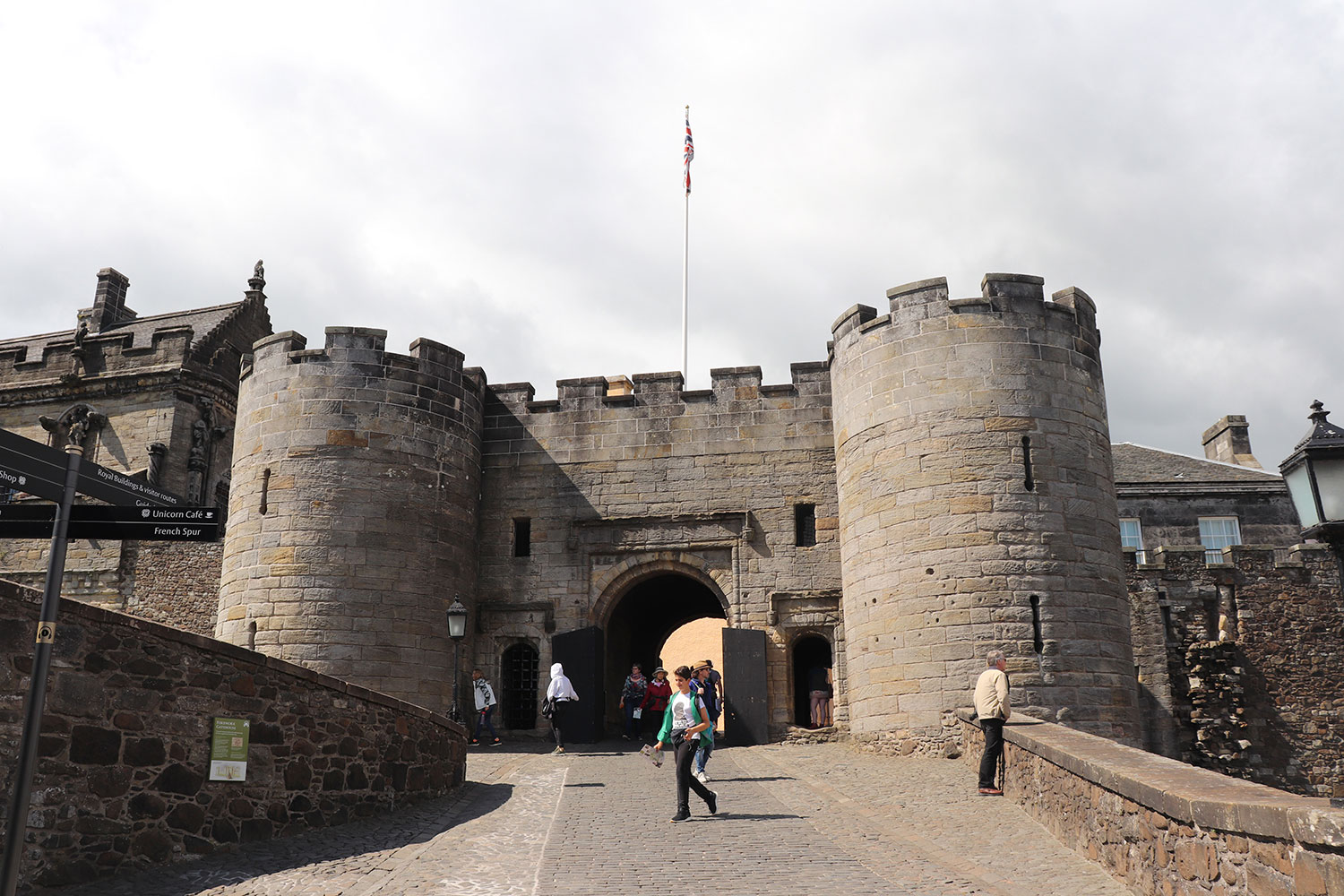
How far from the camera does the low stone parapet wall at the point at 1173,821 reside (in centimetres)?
511

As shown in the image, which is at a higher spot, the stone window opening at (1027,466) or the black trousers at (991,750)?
the stone window opening at (1027,466)

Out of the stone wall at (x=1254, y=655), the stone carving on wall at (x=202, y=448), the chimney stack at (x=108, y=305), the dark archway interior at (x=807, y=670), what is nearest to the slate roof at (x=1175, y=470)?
the stone wall at (x=1254, y=655)

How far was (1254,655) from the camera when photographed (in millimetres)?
23516

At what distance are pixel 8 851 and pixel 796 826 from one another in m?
6.49

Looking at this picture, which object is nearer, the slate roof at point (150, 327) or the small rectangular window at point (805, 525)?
the small rectangular window at point (805, 525)

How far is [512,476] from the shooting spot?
20.6m

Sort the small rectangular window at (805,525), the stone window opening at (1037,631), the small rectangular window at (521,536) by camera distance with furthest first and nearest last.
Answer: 1. the small rectangular window at (521,536)
2. the small rectangular window at (805,525)
3. the stone window opening at (1037,631)

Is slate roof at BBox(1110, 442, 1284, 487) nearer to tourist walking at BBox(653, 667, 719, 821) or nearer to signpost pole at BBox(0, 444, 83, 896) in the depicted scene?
tourist walking at BBox(653, 667, 719, 821)

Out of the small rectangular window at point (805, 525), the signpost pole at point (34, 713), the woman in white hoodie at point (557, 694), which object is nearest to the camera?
the signpost pole at point (34, 713)

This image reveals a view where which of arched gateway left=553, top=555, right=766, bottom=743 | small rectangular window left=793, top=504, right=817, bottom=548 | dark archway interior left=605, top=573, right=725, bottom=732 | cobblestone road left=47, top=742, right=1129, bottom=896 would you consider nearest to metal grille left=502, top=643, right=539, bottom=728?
arched gateway left=553, top=555, right=766, bottom=743

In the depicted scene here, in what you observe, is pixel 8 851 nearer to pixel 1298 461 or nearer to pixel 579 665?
pixel 1298 461

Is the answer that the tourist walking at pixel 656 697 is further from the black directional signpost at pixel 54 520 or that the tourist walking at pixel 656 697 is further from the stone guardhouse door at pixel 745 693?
the black directional signpost at pixel 54 520

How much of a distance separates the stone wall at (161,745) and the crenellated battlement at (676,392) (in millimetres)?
10597

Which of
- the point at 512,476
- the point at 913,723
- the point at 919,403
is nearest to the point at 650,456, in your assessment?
the point at 512,476
